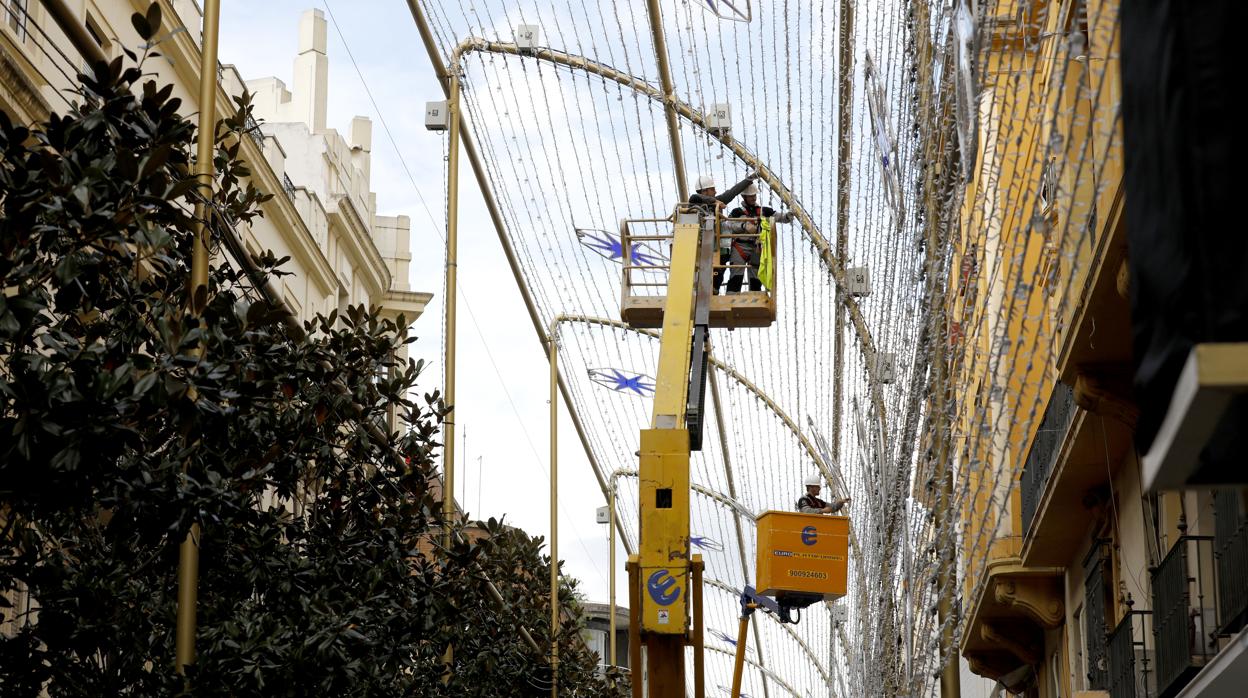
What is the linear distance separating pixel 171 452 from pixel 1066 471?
30.6ft

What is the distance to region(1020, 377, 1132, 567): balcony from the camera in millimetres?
15219

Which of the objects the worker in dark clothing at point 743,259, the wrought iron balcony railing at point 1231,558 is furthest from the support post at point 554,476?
the wrought iron balcony railing at point 1231,558

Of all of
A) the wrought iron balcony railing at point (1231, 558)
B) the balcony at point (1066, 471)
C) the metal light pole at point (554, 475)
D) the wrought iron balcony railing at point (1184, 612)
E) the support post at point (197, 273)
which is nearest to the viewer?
the support post at point (197, 273)

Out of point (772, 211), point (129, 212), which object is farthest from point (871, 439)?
point (129, 212)

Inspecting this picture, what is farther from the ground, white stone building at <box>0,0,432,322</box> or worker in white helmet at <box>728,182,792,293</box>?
white stone building at <box>0,0,432,322</box>

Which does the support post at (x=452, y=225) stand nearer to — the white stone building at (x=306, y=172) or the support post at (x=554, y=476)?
the white stone building at (x=306, y=172)

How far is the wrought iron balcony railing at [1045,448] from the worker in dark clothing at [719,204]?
3.69m

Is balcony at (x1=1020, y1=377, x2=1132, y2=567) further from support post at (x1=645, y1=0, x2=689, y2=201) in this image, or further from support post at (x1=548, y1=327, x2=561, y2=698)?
support post at (x1=548, y1=327, x2=561, y2=698)

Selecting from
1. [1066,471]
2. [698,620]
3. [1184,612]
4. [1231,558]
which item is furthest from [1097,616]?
[1231,558]

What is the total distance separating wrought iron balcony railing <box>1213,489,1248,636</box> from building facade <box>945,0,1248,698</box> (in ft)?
0.06

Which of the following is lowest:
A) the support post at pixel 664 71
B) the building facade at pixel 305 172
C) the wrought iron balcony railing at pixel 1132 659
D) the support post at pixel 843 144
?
the wrought iron balcony railing at pixel 1132 659

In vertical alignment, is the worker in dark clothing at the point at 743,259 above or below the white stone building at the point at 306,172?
below

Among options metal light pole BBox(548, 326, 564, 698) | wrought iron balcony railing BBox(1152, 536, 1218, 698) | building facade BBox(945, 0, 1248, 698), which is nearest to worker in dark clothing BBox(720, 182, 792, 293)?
building facade BBox(945, 0, 1248, 698)

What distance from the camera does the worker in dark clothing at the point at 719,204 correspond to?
1989 cm
